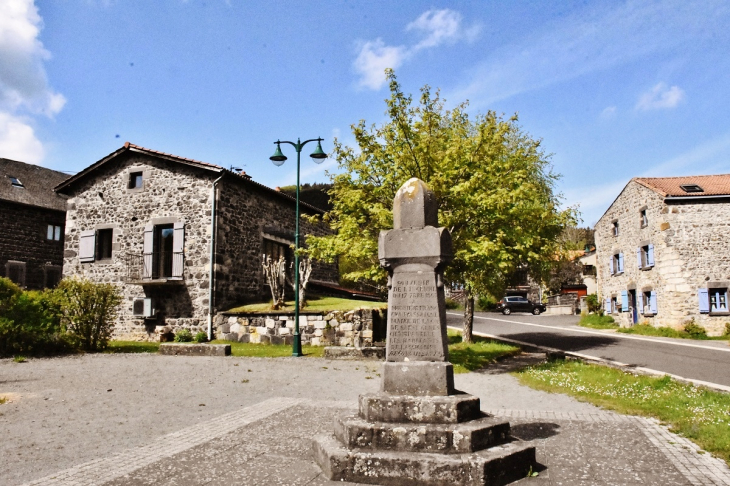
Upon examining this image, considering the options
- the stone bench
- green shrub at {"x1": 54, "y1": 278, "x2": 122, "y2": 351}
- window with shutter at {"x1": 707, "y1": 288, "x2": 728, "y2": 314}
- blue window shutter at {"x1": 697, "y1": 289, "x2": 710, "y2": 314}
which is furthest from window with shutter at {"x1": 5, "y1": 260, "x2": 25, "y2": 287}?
window with shutter at {"x1": 707, "y1": 288, "x2": 728, "y2": 314}

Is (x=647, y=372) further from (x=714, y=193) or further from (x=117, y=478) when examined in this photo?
(x=714, y=193)

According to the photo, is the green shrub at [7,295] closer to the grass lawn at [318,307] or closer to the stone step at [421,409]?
the grass lawn at [318,307]

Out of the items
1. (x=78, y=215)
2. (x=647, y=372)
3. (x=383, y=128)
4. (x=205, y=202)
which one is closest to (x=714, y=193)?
(x=647, y=372)

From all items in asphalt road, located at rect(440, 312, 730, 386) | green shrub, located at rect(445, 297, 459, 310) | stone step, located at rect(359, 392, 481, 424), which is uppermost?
green shrub, located at rect(445, 297, 459, 310)

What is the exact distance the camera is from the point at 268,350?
51.2 feet

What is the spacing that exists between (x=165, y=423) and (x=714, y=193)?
2436 centimetres

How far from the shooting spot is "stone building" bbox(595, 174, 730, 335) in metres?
22.2

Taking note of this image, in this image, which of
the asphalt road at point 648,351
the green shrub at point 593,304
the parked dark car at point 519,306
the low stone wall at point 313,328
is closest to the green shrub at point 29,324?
the low stone wall at point 313,328

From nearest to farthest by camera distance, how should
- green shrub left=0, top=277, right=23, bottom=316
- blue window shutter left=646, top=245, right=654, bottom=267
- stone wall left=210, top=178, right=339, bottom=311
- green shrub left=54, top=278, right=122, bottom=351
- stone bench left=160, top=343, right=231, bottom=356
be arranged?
green shrub left=0, top=277, right=23, bottom=316
stone bench left=160, top=343, right=231, bottom=356
green shrub left=54, top=278, right=122, bottom=351
stone wall left=210, top=178, right=339, bottom=311
blue window shutter left=646, top=245, right=654, bottom=267

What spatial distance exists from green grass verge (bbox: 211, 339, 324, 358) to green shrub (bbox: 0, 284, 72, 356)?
16.3 feet

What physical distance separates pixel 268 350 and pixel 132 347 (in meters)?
4.83

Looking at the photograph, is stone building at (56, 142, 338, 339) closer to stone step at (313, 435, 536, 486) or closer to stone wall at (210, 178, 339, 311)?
stone wall at (210, 178, 339, 311)

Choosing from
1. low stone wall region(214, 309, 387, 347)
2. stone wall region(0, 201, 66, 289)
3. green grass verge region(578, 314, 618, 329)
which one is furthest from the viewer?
green grass verge region(578, 314, 618, 329)

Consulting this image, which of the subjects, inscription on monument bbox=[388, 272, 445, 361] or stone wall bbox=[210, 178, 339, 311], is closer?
inscription on monument bbox=[388, 272, 445, 361]
